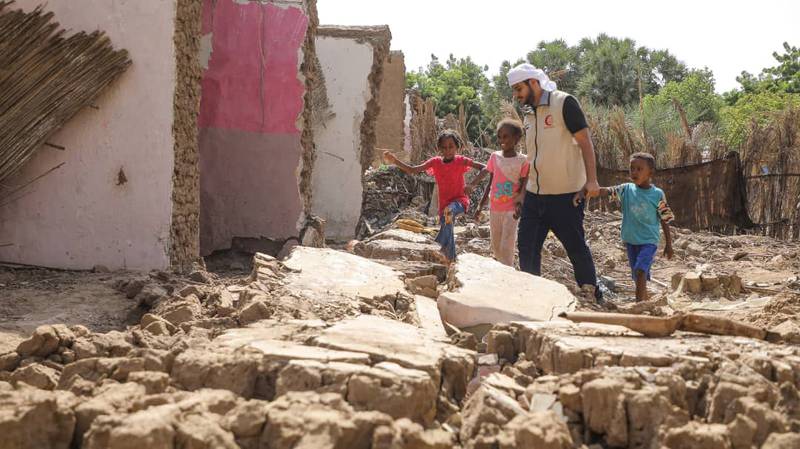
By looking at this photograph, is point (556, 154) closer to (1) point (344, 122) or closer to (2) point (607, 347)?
(2) point (607, 347)

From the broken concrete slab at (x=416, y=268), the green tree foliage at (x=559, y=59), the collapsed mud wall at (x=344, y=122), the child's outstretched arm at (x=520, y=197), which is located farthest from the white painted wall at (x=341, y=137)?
the green tree foliage at (x=559, y=59)

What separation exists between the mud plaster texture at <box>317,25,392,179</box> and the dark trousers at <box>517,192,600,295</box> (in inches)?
219

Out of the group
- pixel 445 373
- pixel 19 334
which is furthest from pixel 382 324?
pixel 19 334

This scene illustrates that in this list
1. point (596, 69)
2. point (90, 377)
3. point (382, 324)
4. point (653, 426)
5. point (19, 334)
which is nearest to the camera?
point (653, 426)

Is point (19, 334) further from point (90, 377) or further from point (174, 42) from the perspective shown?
point (174, 42)

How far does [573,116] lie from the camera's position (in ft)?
16.9

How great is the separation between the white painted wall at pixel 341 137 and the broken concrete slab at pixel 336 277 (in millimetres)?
5589

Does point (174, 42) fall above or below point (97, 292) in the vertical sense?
above

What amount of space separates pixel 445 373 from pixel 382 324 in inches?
22.5

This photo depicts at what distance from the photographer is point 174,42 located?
5.37 metres

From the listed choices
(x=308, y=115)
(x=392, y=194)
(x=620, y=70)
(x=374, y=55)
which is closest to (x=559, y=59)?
(x=620, y=70)

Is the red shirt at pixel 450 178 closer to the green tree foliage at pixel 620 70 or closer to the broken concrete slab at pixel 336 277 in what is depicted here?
the broken concrete slab at pixel 336 277

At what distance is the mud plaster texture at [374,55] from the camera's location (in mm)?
10680

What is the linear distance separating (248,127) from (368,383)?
17.5ft
